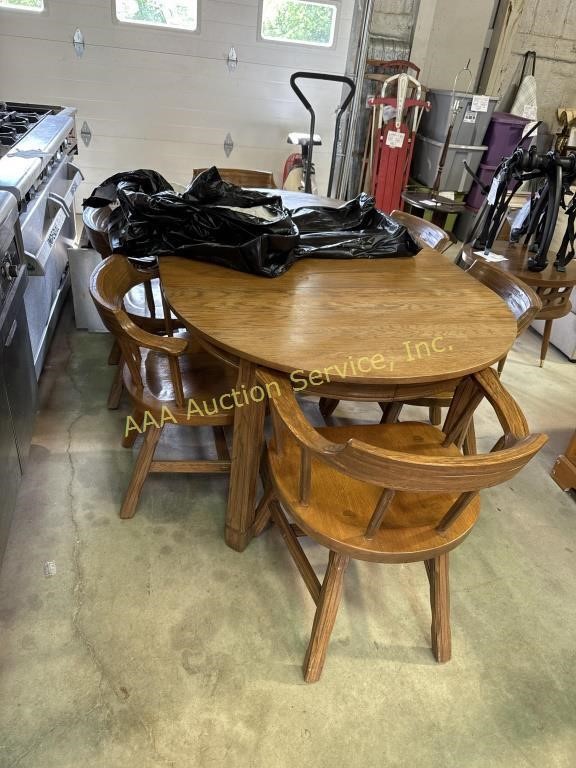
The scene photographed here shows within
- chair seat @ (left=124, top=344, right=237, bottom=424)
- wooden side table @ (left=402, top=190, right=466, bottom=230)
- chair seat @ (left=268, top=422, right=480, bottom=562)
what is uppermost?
wooden side table @ (left=402, top=190, right=466, bottom=230)

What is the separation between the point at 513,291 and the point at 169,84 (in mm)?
3924

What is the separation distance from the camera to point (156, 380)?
1.76m

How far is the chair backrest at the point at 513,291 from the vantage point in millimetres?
1691

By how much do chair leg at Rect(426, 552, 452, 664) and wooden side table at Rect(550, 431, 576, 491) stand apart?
97cm

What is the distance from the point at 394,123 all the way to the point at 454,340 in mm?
3519

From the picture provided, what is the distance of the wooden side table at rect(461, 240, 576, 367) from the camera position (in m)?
2.56

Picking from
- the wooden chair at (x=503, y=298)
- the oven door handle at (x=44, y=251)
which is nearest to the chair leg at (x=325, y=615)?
the wooden chair at (x=503, y=298)

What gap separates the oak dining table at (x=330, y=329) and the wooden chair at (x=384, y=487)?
0.30 ft

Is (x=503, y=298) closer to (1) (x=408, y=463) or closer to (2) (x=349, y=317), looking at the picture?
(2) (x=349, y=317)

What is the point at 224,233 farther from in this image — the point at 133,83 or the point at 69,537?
the point at 133,83

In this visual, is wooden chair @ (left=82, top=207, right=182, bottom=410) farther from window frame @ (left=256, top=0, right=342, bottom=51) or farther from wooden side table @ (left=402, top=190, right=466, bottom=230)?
window frame @ (left=256, top=0, right=342, bottom=51)

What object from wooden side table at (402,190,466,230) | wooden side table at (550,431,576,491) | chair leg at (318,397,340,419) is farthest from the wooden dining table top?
wooden side table at (402,190,466,230)

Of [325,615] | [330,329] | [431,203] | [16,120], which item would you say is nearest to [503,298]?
[330,329]

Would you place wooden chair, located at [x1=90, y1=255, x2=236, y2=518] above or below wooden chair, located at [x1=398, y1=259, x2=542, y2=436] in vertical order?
below
